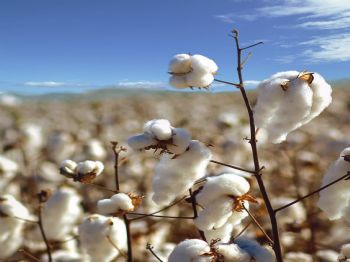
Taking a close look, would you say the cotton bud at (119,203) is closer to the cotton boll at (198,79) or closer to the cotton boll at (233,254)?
the cotton boll at (198,79)

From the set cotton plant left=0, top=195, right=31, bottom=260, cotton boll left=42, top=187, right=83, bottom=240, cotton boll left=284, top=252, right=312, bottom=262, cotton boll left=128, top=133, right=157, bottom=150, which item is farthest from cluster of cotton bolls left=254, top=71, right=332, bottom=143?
cotton boll left=284, top=252, right=312, bottom=262

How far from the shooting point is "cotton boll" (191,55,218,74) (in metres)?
1.67

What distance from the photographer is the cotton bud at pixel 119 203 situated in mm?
2102

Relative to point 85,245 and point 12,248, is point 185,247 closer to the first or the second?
point 85,245

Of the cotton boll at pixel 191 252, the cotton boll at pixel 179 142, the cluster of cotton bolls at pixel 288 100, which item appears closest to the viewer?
the cotton boll at pixel 191 252

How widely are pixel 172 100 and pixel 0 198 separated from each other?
1127 cm

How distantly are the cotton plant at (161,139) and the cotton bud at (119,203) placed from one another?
1.74 feet

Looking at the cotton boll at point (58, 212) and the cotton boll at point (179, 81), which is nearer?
the cotton boll at point (179, 81)

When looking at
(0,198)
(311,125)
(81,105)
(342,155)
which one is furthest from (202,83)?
(81,105)

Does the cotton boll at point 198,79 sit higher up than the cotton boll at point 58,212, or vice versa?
the cotton boll at point 198,79

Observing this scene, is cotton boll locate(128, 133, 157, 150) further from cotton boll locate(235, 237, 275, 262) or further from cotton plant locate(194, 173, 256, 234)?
cotton boll locate(235, 237, 275, 262)

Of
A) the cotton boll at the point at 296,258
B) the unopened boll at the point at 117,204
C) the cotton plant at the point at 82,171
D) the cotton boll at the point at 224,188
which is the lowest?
the cotton boll at the point at 296,258

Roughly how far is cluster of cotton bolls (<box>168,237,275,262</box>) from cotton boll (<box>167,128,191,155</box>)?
0.92ft

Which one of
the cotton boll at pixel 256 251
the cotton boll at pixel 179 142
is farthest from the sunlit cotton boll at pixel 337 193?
the cotton boll at pixel 179 142
